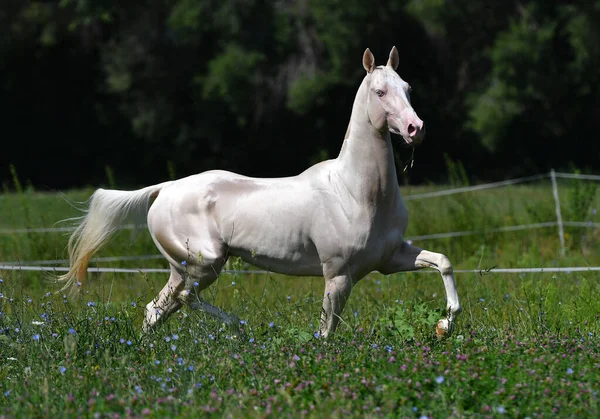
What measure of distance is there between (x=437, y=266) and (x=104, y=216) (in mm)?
2483

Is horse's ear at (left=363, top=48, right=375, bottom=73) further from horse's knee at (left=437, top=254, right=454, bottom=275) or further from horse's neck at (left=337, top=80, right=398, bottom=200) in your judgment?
horse's knee at (left=437, top=254, right=454, bottom=275)

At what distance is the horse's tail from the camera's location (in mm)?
6953

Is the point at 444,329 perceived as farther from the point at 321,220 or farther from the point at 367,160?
the point at 367,160

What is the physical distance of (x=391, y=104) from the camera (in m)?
5.82

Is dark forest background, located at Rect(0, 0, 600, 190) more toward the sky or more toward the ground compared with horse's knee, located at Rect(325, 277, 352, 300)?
more toward the ground

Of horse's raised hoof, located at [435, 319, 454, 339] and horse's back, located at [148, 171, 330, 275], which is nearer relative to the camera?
horse's raised hoof, located at [435, 319, 454, 339]

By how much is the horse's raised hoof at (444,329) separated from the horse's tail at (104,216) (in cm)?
230

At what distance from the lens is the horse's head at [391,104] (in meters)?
5.63

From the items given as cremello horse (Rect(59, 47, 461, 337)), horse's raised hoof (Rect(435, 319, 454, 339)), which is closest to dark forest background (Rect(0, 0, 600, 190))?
cremello horse (Rect(59, 47, 461, 337))

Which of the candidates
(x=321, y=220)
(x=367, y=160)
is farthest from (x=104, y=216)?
(x=367, y=160)

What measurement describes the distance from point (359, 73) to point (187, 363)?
18126 mm

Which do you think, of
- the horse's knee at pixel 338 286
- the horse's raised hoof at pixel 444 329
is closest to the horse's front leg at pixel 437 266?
the horse's raised hoof at pixel 444 329

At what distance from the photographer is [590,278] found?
811 centimetres

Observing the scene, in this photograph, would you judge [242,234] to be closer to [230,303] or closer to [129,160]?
[230,303]
